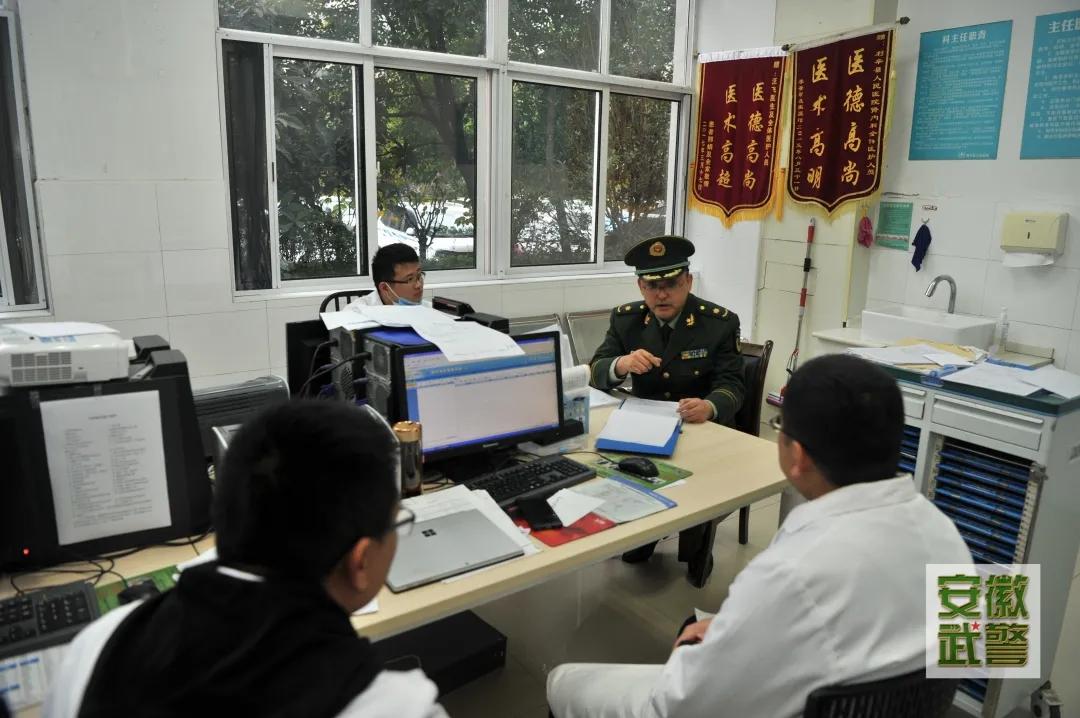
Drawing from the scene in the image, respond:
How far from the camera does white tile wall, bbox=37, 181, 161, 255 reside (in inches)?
119

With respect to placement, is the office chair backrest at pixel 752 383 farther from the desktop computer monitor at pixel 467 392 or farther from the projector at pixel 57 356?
the projector at pixel 57 356

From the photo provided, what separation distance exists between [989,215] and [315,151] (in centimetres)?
356

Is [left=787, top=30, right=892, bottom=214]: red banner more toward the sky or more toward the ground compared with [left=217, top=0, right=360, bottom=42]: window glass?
more toward the ground

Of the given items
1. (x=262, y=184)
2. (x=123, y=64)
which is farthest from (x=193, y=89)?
(x=262, y=184)

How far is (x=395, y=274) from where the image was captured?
3146 mm

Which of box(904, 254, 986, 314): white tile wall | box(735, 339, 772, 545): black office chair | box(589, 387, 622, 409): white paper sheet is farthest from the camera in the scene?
box(904, 254, 986, 314): white tile wall

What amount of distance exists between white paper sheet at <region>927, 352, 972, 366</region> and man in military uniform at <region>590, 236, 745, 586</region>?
0.66 meters

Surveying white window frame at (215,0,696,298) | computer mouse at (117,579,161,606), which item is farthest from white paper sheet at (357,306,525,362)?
white window frame at (215,0,696,298)

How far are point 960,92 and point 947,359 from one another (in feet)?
6.99

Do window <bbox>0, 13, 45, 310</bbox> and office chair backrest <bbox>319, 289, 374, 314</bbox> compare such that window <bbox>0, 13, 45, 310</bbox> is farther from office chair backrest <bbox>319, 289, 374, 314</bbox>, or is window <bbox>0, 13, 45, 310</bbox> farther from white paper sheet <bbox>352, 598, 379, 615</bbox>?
white paper sheet <bbox>352, 598, 379, 615</bbox>

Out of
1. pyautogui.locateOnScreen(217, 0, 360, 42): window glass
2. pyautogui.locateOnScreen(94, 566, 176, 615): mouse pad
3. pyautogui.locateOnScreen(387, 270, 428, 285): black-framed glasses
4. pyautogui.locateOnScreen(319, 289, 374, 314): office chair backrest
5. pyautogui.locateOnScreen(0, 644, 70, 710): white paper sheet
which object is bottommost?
pyautogui.locateOnScreen(0, 644, 70, 710): white paper sheet

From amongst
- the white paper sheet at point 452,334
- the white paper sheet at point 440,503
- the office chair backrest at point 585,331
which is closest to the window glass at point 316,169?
the office chair backrest at point 585,331

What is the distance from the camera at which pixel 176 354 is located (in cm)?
169

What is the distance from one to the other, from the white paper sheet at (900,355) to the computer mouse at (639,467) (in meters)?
0.89
